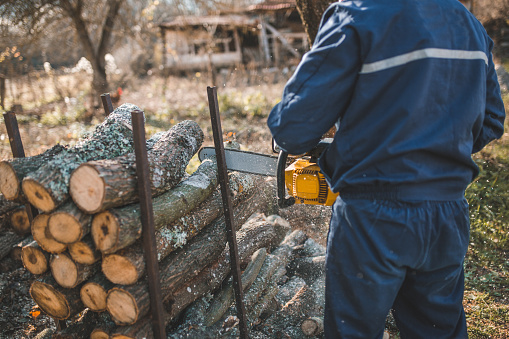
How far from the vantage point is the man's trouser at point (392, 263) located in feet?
5.41

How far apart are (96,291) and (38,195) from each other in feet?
2.04

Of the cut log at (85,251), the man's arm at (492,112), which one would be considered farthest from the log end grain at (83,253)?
the man's arm at (492,112)

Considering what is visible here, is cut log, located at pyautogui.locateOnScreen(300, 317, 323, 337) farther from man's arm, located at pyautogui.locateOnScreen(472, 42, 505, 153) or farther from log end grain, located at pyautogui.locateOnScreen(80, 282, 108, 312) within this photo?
man's arm, located at pyautogui.locateOnScreen(472, 42, 505, 153)

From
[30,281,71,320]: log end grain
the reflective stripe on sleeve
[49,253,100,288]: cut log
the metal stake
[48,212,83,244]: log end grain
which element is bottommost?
[30,281,71,320]: log end grain

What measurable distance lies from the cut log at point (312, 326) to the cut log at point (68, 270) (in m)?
1.43

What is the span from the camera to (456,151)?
64.8 inches

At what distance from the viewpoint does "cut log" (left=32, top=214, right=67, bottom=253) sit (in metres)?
1.98

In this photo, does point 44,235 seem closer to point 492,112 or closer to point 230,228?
point 230,228

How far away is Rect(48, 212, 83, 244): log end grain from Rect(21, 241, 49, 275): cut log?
0.35 meters

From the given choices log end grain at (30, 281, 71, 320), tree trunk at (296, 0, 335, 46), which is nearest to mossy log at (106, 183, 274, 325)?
log end grain at (30, 281, 71, 320)

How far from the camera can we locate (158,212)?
2123 millimetres

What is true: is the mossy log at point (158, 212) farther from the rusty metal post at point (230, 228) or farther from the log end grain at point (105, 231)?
the rusty metal post at point (230, 228)

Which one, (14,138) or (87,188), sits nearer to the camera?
(87,188)

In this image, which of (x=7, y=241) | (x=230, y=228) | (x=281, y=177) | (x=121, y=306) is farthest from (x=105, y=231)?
(x=7, y=241)
